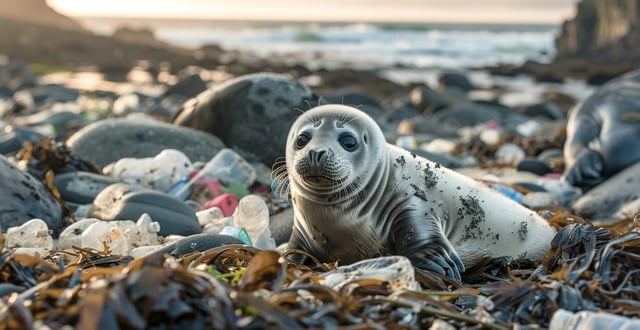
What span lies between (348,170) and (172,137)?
Answer: 3863 millimetres

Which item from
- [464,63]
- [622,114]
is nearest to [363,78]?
[464,63]

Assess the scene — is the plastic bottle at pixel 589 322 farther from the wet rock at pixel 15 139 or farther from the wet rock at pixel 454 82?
the wet rock at pixel 454 82

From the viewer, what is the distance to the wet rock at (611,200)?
22.0 ft

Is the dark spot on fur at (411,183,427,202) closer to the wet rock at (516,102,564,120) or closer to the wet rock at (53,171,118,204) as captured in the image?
the wet rock at (53,171,118,204)

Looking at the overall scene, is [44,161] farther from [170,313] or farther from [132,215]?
[170,313]

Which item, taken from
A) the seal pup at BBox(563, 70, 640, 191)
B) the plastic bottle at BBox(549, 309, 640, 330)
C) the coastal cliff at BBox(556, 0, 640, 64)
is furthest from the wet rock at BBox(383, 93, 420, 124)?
the coastal cliff at BBox(556, 0, 640, 64)

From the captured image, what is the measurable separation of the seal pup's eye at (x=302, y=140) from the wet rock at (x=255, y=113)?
11.4 feet

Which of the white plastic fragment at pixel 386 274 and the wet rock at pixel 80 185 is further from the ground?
the white plastic fragment at pixel 386 274

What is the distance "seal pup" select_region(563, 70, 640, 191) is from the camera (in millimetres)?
7672

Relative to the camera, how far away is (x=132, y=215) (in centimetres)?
512

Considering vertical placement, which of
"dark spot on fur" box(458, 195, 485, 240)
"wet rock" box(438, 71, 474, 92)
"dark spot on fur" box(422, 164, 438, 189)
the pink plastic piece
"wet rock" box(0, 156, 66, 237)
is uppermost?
"dark spot on fur" box(422, 164, 438, 189)

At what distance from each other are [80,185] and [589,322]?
4.23 meters

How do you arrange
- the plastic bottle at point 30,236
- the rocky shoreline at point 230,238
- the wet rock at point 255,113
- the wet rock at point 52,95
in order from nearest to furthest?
the rocky shoreline at point 230,238
the plastic bottle at point 30,236
the wet rock at point 255,113
the wet rock at point 52,95

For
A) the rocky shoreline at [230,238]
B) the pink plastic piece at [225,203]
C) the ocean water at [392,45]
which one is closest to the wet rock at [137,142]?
the rocky shoreline at [230,238]
